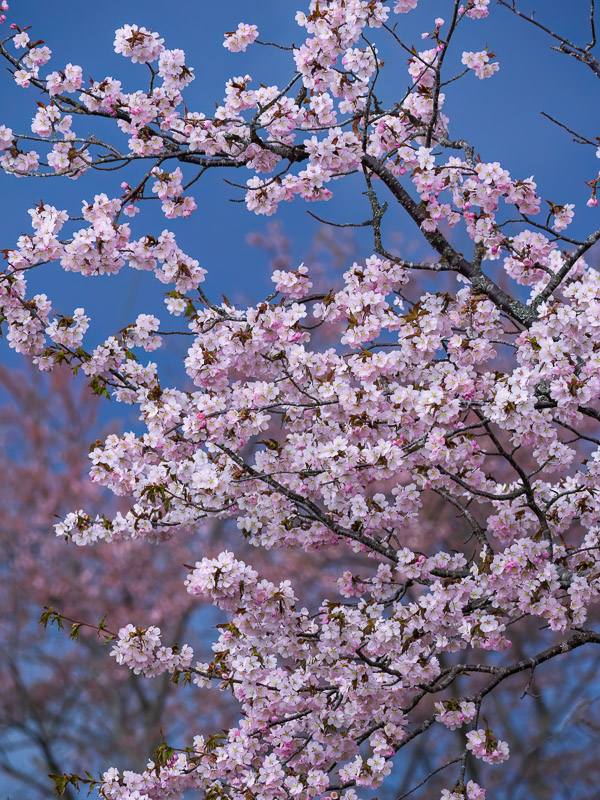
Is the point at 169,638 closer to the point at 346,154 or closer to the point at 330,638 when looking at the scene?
the point at 330,638

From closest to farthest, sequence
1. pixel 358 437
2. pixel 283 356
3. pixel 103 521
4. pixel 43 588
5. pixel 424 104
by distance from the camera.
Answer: pixel 358 437, pixel 283 356, pixel 103 521, pixel 424 104, pixel 43 588

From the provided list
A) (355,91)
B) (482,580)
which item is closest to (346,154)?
(355,91)

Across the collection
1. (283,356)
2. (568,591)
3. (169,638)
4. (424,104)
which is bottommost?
(568,591)

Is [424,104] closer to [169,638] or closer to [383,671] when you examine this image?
[383,671]

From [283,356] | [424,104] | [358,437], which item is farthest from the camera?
[424,104]

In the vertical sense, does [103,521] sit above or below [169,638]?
below

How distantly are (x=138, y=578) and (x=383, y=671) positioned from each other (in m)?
8.84

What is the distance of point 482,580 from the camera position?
16.5 feet

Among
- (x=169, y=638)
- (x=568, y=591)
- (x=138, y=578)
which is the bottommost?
(x=568, y=591)

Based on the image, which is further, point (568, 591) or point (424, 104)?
point (424, 104)

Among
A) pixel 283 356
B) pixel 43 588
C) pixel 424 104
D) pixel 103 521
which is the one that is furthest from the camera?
pixel 43 588

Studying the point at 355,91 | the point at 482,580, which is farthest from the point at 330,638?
the point at 355,91

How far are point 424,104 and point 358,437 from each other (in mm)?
2805

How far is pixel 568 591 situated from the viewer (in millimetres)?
5039
